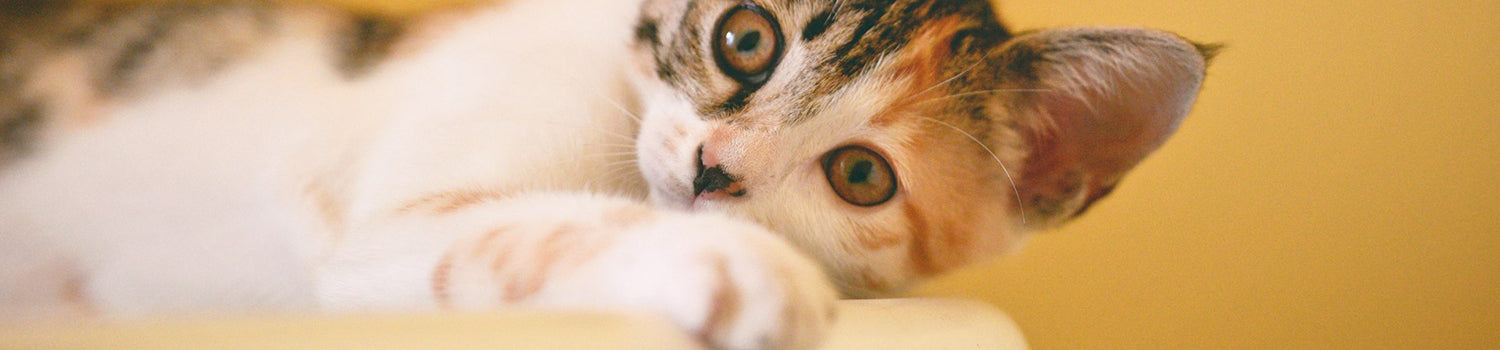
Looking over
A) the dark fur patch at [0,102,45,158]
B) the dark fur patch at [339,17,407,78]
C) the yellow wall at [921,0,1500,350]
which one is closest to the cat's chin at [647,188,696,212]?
the dark fur patch at [339,17,407,78]

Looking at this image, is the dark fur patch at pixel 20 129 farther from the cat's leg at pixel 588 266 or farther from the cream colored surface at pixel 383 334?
the cream colored surface at pixel 383 334

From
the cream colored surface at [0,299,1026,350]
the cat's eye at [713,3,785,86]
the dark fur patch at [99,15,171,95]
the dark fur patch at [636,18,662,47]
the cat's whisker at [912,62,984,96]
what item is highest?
the dark fur patch at [99,15,171,95]

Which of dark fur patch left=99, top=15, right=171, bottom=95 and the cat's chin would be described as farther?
dark fur patch left=99, top=15, right=171, bottom=95

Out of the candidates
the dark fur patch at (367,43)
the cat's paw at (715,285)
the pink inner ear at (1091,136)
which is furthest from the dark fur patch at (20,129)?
the pink inner ear at (1091,136)

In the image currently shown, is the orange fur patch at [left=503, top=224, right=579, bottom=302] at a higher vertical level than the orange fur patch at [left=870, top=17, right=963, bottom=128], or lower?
lower

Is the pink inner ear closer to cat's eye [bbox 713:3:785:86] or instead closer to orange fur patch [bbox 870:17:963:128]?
orange fur patch [bbox 870:17:963:128]

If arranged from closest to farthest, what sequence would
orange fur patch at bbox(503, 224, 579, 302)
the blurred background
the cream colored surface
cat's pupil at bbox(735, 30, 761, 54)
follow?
1. the cream colored surface
2. orange fur patch at bbox(503, 224, 579, 302)
3. cat's pupil at bbox(735, 30, 761, 54)
4. the blurred background

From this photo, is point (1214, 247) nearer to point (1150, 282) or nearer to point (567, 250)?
point (1150, 282)
